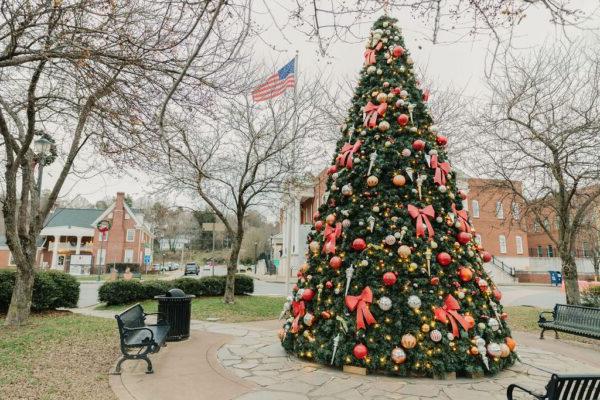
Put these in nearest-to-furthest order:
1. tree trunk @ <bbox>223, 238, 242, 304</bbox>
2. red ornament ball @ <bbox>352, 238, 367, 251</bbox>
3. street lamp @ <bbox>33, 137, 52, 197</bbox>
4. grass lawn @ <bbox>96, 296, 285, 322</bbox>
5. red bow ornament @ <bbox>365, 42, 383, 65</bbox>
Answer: red ornament ball @ <bbox>352, 238, 367, 251</bbox>, red bow ornament @ <bbox>365, 42, 383, 65</bbox>, street lamp @ <bbox>33, 137, 52, 197</bbox>, grass lawn @ <bbox>96, 296, 285, 322</bbox>, tree trunk @ <bbox>223, 238, 242, 304</bbox>

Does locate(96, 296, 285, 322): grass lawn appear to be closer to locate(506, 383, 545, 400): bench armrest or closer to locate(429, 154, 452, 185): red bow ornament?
locate(429, 154, 452, 185): red bow ornament

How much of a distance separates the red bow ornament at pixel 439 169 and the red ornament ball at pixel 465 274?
1.46 m

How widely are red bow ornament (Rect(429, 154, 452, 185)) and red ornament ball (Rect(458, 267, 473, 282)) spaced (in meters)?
1.46

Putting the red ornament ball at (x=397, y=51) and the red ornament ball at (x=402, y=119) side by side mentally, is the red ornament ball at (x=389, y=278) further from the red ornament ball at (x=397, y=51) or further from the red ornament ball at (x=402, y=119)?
the red ornament ball at (x=397, y=51)

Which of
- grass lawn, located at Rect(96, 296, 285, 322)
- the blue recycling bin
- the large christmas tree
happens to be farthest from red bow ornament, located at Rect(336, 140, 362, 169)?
the blue recycling bin

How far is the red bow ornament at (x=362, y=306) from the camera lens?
5.65 meters

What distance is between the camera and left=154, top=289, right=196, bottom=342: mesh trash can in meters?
8.24

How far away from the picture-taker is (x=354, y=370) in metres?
5.67

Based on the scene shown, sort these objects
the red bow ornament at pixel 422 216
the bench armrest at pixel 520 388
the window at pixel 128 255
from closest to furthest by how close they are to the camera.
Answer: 1. the bench armrest at pixel 520 388
2. the red bow ornament at pixel 422 216
3. the window at pixel 128 255

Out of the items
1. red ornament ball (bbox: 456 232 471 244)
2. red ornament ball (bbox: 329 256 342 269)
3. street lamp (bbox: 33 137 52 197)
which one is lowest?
red ornament ball (bbox: 329 256 342 269)

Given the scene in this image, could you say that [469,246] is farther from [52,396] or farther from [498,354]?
[52,396]

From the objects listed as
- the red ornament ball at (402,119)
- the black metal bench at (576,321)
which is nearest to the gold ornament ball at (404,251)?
the red ornament ball at (402,119)

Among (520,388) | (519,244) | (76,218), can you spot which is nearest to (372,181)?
(520,388)

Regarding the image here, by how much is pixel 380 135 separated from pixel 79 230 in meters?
51.6
